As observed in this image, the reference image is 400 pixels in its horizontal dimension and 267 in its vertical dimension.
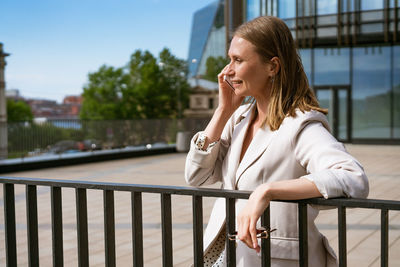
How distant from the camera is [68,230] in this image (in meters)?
6.60


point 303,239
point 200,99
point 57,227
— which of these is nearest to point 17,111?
point 200,99

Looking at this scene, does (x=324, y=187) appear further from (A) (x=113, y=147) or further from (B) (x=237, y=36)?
(A) (x=113, y=147)

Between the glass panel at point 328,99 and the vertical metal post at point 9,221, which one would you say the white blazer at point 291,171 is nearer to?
the vertical metal post at point 9,221

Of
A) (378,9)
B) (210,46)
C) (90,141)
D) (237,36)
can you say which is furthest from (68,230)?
(210,46)

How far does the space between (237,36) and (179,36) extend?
17861 cm

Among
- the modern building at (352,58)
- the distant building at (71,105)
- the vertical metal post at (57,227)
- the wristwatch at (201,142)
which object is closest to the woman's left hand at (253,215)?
the wristwatch at (201,142)

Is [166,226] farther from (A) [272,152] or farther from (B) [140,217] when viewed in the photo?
(A) [272,152]

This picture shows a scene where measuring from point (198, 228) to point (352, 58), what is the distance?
87.4 ft

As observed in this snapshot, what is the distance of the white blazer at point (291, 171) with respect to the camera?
159 centimetres

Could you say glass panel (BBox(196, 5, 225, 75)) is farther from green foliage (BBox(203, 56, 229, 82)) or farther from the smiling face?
the smiling face

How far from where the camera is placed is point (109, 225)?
6.78 ft

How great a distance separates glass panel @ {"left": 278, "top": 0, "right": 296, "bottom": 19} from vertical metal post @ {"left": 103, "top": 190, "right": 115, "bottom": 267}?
27.2 meters

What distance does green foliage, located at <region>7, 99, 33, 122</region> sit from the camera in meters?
135

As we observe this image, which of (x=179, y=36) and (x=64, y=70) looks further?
(x=64, y=70)
